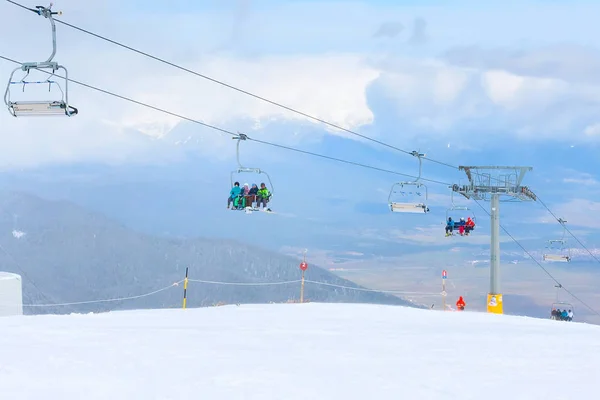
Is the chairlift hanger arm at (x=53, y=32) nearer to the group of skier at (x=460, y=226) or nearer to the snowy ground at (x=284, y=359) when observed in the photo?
the snowy ground at (x=284, y=359)

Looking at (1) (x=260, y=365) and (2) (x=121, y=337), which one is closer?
(1) (x=260, y=365)

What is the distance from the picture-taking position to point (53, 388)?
872 centimetres

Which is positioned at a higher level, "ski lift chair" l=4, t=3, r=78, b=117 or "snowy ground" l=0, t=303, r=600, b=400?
"ski lift chair" l=4, t=3, r=78, b=117

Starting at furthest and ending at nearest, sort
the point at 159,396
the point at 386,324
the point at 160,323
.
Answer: the point at 386,324
the point at 160,323
the point at 159,396

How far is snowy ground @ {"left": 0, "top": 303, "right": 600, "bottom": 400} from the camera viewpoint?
898cm

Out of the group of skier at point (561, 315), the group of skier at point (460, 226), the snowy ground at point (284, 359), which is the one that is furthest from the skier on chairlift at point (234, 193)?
the group of skier at point (561, 315)

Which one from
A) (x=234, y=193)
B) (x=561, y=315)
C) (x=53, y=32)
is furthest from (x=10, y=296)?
(x=561, y=315)

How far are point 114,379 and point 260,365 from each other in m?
2.04

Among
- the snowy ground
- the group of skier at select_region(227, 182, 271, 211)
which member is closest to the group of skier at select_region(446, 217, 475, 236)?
the group of skier at select_region(227, 182, 271, 211)

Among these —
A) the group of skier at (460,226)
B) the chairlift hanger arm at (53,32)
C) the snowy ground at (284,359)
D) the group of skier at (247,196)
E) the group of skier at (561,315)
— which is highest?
the chairlift hanger arm at (53,32)

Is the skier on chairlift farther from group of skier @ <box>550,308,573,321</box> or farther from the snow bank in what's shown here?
group of skier @ <box>550,308,573,321</box>

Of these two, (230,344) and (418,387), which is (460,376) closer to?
(418,387)

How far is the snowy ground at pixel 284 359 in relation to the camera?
898cm

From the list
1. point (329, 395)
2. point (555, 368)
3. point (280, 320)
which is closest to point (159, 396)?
point (329, 395)
